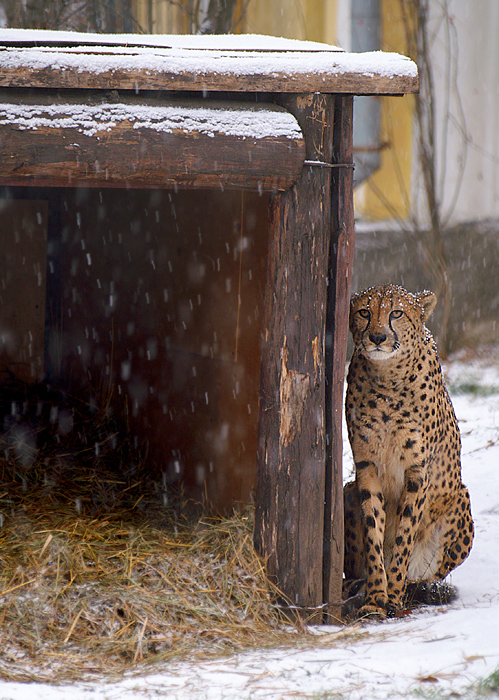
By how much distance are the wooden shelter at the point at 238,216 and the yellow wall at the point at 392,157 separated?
4763mm

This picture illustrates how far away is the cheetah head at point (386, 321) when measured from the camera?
367 cm

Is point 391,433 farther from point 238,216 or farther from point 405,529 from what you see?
point 238,216

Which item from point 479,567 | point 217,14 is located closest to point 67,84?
point 479,567

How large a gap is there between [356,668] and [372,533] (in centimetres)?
83

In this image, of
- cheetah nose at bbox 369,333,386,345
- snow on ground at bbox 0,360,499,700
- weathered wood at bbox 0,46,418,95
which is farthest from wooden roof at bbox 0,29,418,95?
snow on ground at bbox 0,360,499,700

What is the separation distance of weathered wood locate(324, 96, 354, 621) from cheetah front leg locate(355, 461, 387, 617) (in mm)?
165

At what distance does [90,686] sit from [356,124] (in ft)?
24.9

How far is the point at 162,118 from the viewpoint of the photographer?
121 inches

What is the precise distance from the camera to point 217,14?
8211 millimetres

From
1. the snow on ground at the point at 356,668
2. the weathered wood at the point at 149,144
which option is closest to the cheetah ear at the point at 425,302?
the weathered wood at the point at 149,144

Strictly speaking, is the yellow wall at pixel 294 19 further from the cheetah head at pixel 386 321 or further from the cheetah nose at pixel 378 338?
the cheetah nose at pixel 378 338

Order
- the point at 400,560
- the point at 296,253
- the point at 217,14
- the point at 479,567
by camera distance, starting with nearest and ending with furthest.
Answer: the point at 296,253 < the point at 400,560 < the point at 479,567 < the point at 217,14

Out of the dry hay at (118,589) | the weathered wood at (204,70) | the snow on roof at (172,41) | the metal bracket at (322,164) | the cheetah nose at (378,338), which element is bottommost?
the dry hay at (118,589)

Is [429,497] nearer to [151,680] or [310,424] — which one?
[310,424]
